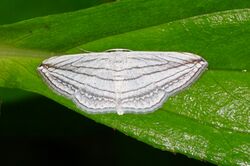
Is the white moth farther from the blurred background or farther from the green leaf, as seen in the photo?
the blurred background

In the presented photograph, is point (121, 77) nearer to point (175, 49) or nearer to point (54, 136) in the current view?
point (175, 49)

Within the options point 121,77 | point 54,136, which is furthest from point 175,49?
point 54,136

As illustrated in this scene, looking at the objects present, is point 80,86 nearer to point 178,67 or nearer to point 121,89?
point 121,89

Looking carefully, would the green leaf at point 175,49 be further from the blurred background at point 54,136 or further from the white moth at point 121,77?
the blurred background at point 54,136

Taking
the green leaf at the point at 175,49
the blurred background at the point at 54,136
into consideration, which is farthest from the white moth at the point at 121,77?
the blurred background at the point at 54,136

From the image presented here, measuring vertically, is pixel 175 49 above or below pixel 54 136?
above

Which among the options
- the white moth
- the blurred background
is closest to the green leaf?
the white moth
